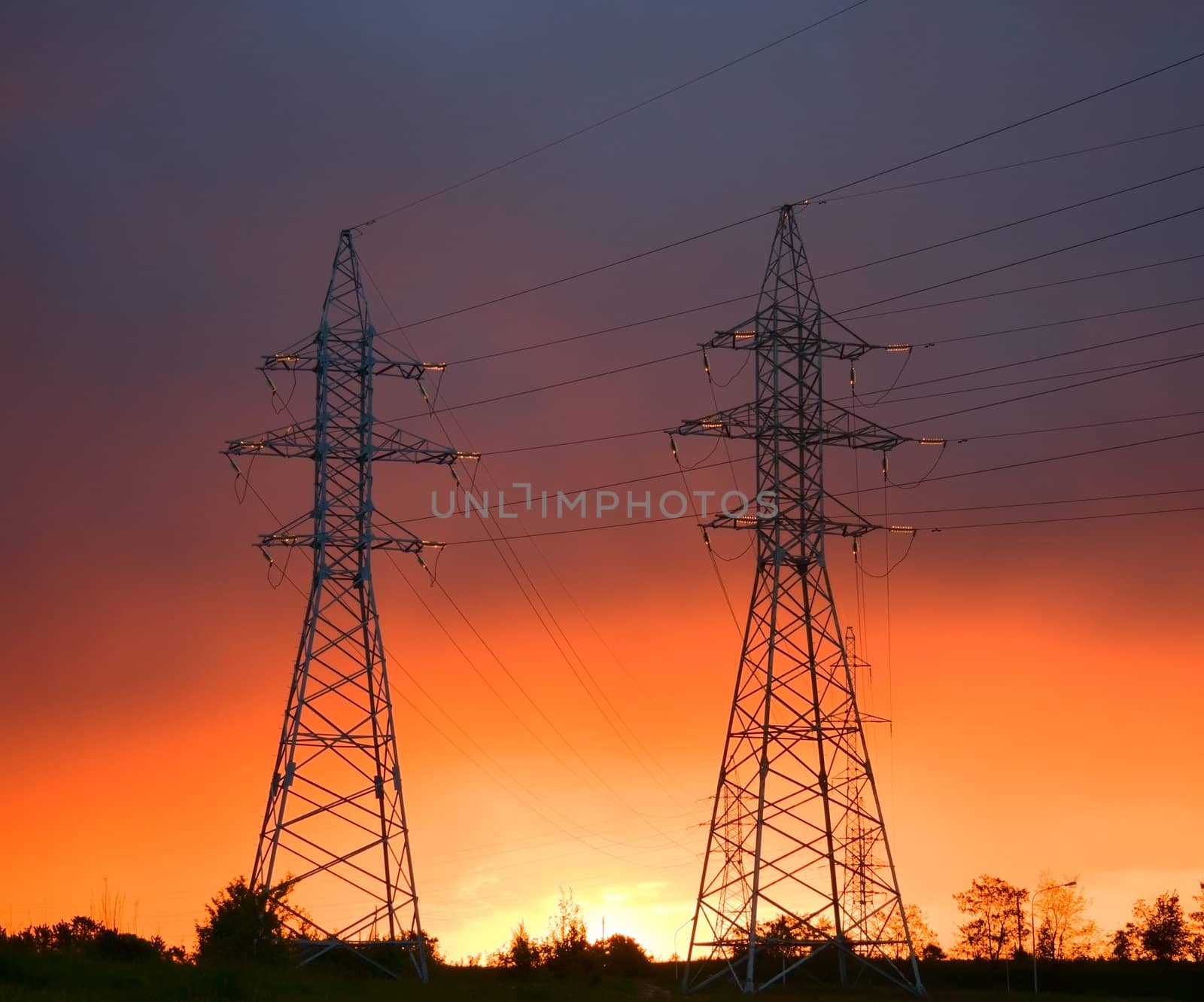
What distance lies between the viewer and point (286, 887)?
61.0 metres

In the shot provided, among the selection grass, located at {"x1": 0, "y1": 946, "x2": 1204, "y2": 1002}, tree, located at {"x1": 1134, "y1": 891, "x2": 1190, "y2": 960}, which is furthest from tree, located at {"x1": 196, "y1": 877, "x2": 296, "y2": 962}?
tree, located at {"x1": 1134, "y1": 891, "x2": 1190, "y2": 960}

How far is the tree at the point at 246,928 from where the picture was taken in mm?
58531

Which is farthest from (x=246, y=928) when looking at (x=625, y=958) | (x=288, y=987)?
(x=625, y=958)

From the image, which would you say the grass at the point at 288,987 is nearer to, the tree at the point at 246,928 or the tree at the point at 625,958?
the tree at the point at 246,928

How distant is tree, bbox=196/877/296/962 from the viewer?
5853 cm

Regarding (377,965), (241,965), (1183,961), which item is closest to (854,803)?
(377,965)

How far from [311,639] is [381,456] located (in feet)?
27.0

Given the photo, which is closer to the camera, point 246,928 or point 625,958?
point 246,928

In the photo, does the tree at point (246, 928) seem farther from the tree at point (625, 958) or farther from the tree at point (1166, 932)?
the tree at point (1166, 932)

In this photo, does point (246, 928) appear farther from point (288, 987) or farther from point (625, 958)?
point (625, 958)

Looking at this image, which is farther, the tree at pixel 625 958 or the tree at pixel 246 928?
the tree at pixel 625 958

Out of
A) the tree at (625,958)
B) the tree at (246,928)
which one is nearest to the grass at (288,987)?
the tree at (246,928)

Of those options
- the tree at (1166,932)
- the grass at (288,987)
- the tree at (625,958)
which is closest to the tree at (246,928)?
the grass at (288,987)

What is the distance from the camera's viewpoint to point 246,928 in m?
58.9
